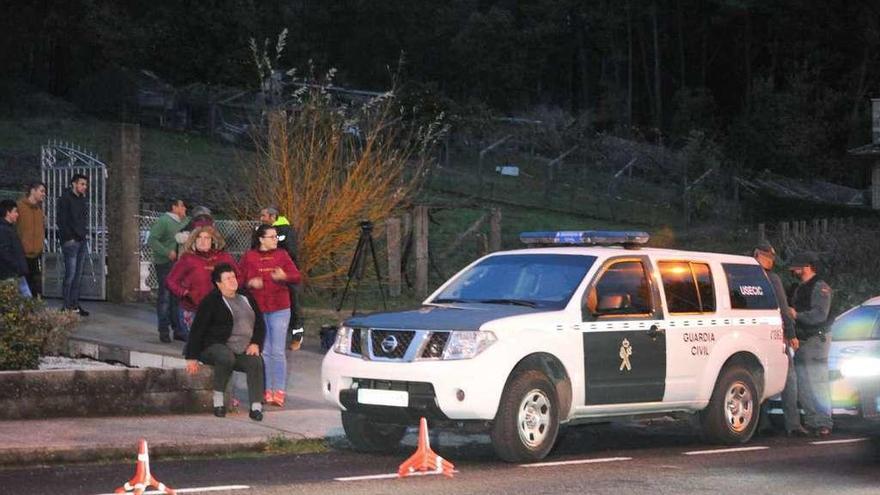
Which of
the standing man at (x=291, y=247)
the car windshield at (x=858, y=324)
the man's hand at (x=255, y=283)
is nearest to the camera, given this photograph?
the man's hand at (x=255, y=283)

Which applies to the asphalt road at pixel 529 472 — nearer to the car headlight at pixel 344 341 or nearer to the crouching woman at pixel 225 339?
the car headlight at pixel 344 341

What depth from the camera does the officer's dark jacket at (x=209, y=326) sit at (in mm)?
14070

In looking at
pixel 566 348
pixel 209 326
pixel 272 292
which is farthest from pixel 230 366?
pixel 566 348

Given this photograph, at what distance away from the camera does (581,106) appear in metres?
77.1

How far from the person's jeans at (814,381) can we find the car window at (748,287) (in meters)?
0.64

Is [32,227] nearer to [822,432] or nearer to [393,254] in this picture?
[393,254]

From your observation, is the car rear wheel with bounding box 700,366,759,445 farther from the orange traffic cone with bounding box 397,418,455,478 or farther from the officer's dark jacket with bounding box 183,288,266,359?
the officer's dark jacket with bounding box 183,288,266,359

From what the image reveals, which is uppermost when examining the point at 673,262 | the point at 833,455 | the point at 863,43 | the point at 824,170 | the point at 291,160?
the point at 863,43

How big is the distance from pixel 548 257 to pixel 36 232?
710cm

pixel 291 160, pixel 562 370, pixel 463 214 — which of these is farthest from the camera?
pixel 463 214

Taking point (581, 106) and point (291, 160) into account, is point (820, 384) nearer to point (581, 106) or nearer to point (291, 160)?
point (291, 160)

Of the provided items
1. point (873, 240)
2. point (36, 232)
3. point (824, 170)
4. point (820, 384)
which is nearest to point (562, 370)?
point (820, 384)

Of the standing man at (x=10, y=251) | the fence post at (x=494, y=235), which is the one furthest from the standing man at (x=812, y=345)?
the fence post at (x=494, y=235)

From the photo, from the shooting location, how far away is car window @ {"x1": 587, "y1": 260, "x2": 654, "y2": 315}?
44.4ft
